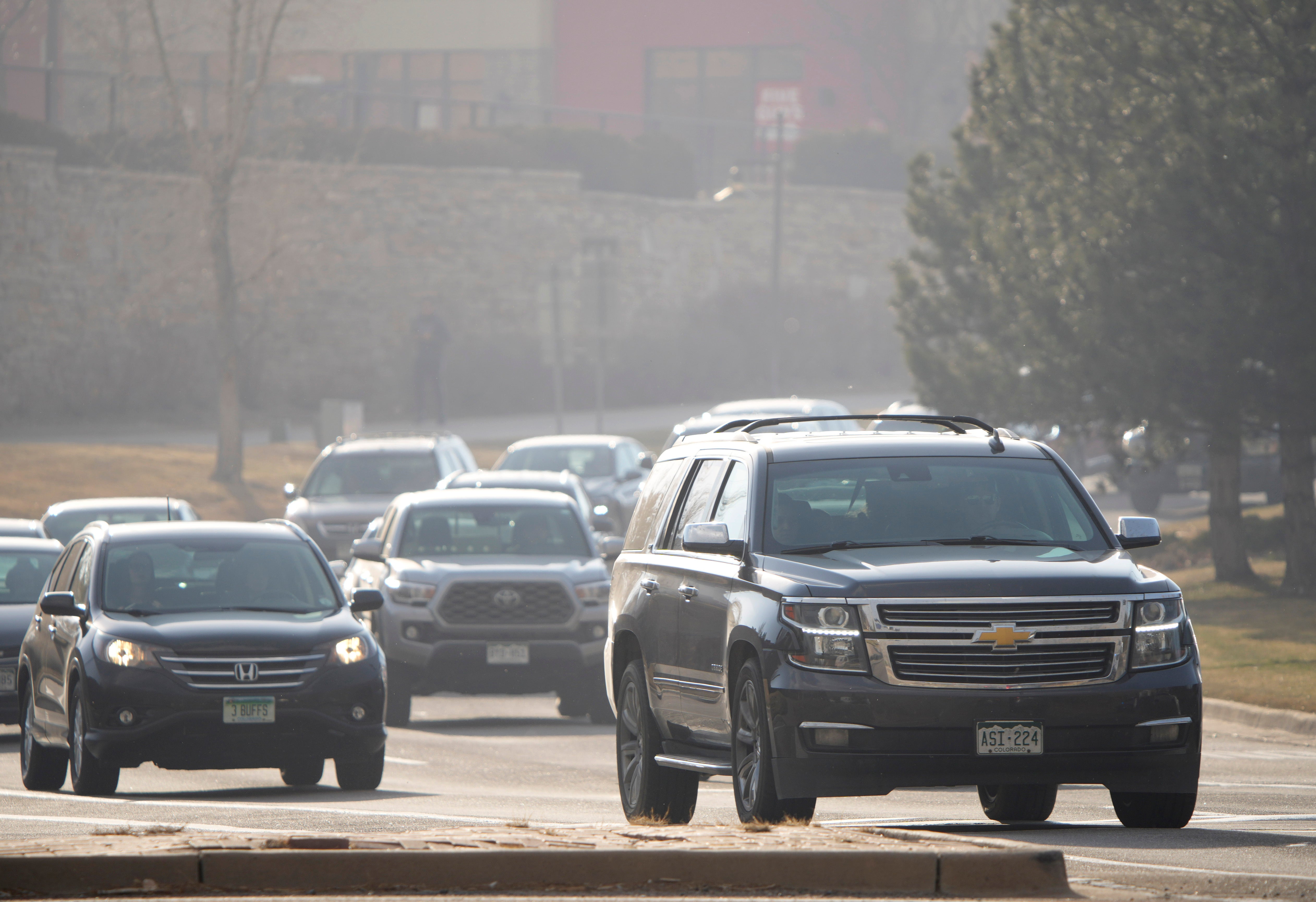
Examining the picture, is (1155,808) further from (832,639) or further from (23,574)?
(23,574)

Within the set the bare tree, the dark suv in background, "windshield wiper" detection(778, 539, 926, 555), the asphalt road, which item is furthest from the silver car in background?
"windshield wiper" detection(778, 539, 926, 555)

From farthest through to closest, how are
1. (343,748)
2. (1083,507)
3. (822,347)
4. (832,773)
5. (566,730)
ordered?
(822,347) → (566,730) → (343,748) → (1083,507) → (832,773)

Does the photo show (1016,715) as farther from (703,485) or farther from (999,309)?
(999,309)

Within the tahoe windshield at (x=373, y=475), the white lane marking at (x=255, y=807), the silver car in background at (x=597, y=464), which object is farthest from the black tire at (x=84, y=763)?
the silver car in background at (x=597, y=464)

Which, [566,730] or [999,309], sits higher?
[999,309]

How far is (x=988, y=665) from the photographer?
8641mm

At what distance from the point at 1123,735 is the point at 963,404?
20011mm

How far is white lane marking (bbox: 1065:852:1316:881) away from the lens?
25.6 ft

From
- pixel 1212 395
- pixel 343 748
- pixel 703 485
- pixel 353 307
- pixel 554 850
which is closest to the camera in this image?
pixel 554 850

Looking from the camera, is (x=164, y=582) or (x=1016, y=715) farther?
(x=164, y=582)

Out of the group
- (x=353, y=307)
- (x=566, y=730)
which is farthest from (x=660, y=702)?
(x=353, y=307)

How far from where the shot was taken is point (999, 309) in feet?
88.2

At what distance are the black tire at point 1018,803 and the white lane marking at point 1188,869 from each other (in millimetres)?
1605

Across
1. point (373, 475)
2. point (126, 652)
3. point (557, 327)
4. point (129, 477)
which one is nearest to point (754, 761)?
point (126, 652)
